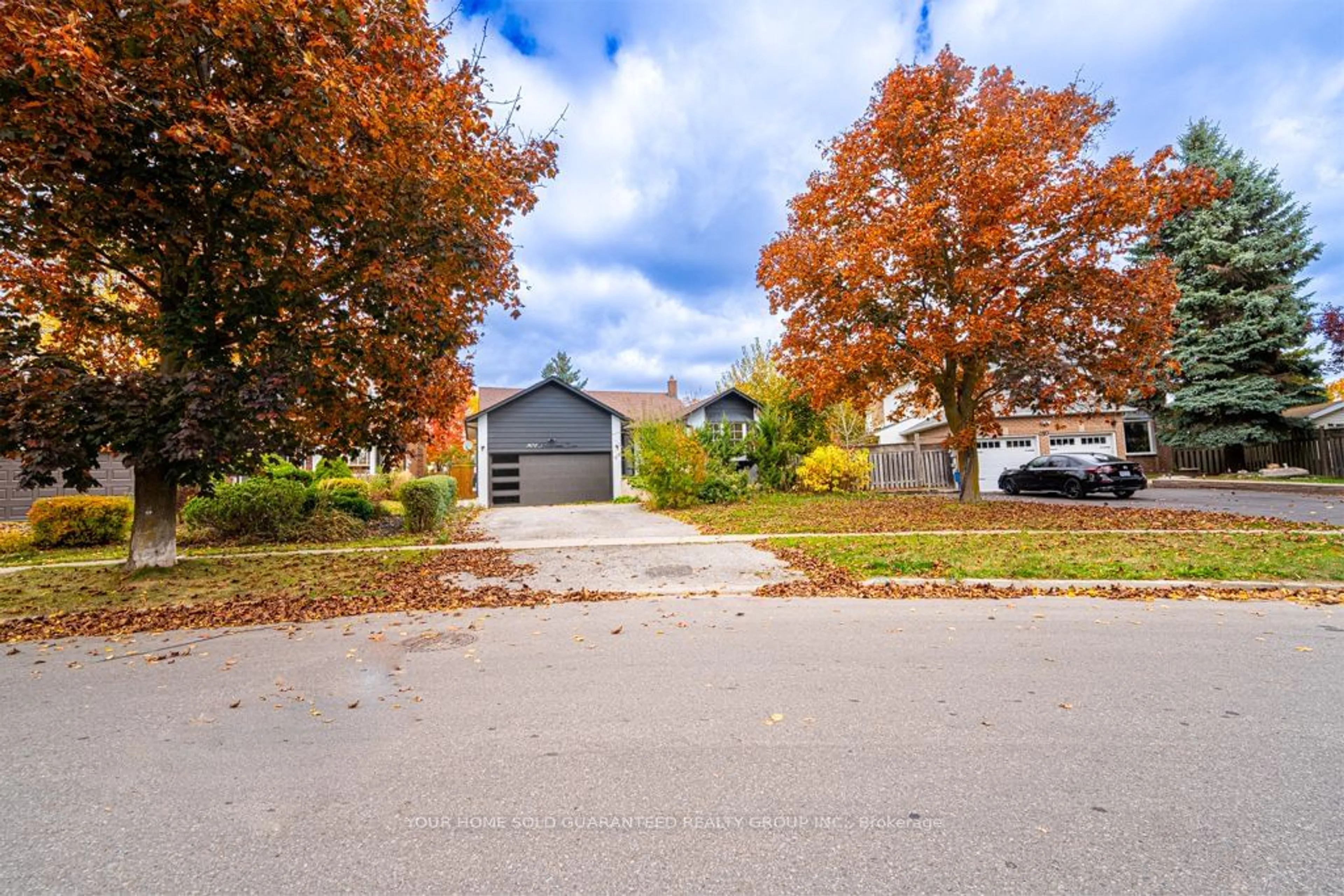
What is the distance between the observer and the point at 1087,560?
821cm

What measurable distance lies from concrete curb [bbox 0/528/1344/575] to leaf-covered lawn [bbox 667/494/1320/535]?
309 mm

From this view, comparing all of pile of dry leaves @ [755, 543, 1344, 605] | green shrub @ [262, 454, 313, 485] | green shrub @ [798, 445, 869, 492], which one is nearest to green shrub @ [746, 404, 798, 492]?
green shrub @ [798, 445, 869, 492]

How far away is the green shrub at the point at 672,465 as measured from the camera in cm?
1741

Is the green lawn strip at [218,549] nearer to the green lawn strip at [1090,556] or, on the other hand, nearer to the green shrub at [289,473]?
the green shrub at [289,473]

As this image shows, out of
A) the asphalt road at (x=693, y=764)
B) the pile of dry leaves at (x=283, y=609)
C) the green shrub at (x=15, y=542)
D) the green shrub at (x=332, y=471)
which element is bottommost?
the asphalt road at (x=693, y=764)

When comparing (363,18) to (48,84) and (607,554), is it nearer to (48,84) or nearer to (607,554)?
(48,84)

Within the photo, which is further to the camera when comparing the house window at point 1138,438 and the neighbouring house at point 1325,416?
the house window at point 1138,438

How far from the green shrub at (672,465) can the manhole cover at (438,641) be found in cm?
1203

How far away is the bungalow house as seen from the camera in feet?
79.6

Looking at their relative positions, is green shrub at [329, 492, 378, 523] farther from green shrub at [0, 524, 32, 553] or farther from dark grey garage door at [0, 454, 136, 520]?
dark grey garage door at [0, 454, 136, 520]

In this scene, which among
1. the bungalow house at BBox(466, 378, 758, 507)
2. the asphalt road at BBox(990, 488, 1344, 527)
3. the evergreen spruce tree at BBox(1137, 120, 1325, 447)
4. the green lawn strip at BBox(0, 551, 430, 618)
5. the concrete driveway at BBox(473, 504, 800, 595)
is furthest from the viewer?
the bungalow house at BBox(466, 378, 758, 507)

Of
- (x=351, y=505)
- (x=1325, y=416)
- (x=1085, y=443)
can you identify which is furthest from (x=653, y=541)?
(x=1325, y=416)

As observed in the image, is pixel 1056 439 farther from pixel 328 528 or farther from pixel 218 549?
pixel 218 549

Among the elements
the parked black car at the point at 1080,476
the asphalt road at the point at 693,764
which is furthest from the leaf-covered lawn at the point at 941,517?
the asphalt road at the point at 693,764
